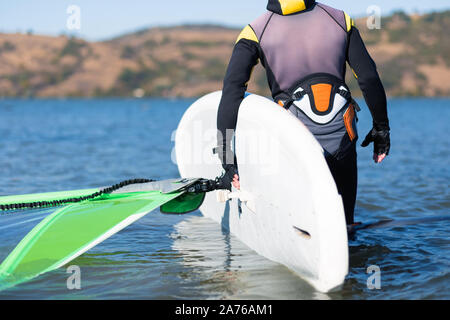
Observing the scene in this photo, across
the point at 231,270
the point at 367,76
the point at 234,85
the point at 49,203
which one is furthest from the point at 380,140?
the point at 49,203

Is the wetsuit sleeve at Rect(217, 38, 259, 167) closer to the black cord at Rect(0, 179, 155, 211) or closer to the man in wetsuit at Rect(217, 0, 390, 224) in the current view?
the man in wetsuit at Rect(217, 0, 390, 224)

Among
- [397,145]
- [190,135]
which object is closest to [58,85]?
[397,145]

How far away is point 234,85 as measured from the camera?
3969mm

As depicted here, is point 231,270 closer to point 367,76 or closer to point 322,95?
point 322,95

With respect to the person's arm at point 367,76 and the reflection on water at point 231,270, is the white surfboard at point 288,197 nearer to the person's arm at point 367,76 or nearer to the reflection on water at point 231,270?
the reflection on water at point 231,270

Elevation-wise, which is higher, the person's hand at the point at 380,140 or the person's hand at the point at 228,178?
the person's hand at the point at 380,140

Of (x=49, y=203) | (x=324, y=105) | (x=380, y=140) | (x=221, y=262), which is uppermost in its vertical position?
(x=324, y=105)

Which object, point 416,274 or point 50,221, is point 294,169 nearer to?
point 416,274

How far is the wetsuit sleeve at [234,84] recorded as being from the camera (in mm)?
3895

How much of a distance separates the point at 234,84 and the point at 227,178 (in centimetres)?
76

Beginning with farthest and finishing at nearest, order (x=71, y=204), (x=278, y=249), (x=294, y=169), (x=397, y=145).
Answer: (x=397, y=145), (x=71, y=204), (x=278, y=249), (x=294, y=169)

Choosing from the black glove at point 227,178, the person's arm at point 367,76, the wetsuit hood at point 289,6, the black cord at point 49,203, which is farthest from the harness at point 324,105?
the black cord at point 49,203

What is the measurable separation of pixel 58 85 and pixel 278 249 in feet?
441
